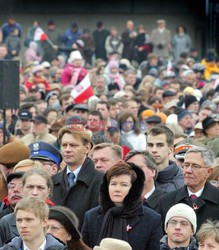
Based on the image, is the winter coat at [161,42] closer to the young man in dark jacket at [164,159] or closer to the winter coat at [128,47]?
the winter coat at [128,47]

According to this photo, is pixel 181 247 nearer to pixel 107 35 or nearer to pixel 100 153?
pixel 100 153

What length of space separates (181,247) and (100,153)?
2.56 metres

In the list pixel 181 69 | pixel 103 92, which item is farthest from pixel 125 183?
pixel 181 69

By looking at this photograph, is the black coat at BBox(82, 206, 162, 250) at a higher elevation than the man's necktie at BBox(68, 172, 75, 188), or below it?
below

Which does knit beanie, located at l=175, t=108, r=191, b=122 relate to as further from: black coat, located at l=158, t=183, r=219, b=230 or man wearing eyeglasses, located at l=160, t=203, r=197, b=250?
man wearing eyeglasses, located at l=160, t=203, r=197, b=250

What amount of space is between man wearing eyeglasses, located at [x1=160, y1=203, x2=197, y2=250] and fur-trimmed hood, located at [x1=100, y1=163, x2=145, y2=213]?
317 millimetres

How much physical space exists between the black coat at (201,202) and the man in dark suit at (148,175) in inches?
5.1

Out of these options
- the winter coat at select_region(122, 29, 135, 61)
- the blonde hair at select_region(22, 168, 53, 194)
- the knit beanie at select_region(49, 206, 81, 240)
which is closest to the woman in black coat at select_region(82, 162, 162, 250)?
the blonde hair at select_region(22, 168, 53, 194)

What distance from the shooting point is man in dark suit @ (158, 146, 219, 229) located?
12.8m

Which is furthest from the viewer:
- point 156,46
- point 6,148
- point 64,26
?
point 64,26

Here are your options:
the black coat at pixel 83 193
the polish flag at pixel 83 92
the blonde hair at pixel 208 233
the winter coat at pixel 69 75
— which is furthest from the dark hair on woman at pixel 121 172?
the winter coat at pixel 69 75

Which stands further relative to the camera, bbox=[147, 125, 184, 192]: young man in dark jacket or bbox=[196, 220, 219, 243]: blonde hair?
bbox=[147, 125, 184, 192]: young man in dark jacket

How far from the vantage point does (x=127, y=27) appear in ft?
137

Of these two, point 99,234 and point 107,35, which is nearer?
point 99,234
